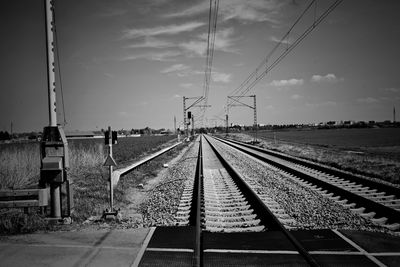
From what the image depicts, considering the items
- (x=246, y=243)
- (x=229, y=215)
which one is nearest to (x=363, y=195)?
(x=229, y=215)

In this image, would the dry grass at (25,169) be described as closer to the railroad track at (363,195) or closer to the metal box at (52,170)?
the metal box at (52,170)

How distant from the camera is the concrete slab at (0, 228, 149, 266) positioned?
4.21 metres

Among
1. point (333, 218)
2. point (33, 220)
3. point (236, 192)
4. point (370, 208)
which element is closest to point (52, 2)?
point (33, 220)

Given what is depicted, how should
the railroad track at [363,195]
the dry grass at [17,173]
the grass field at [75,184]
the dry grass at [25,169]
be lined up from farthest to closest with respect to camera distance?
the dry grass at [25,169]
the dry grass at [17,173]
the railroad track at [363,195]
the grass field at [75,184]

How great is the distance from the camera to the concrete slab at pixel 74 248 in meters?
4.21

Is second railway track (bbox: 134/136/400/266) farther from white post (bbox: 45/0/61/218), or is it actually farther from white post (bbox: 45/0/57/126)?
white post (bbox: 45/0/57/126)

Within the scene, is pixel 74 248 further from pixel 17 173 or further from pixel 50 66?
pixel 17 173

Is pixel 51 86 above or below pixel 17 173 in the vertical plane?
above

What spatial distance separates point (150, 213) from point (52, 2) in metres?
Result: 5.67

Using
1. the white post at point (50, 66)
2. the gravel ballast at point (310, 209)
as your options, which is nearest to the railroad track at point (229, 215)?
the gravel ballast at point (310, 209)

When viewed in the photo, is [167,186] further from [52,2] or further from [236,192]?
[52,2]

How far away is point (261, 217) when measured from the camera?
6520 mm

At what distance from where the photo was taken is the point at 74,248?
15.4 ft

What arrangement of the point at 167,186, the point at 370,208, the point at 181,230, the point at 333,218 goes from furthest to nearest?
the point at 167,186
the point at 370,208
the point at 333,218
the point at 181,230
